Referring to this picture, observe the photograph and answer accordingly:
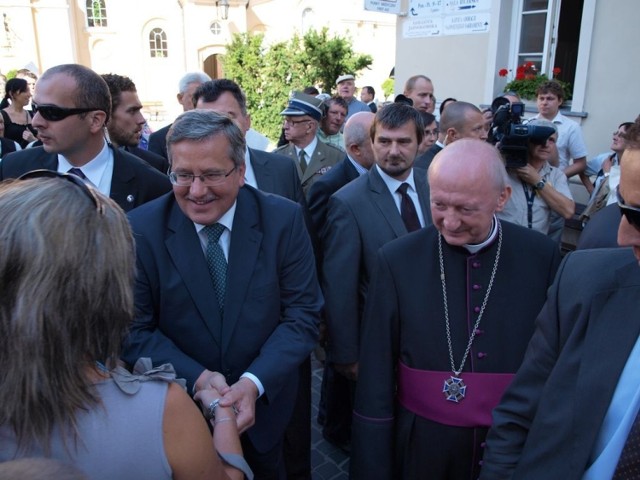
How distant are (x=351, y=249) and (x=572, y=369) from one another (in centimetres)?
162

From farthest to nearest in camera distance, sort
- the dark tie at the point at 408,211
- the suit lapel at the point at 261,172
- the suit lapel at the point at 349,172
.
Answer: the suit lapel at the point at 349,172, the suit lapel at the point at 261,172, the dark tie at the point at 408,211

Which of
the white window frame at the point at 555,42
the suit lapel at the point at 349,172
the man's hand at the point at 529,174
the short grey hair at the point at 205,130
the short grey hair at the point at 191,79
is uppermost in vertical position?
the white window frame at the point at 555,42

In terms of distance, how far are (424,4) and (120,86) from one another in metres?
6.61

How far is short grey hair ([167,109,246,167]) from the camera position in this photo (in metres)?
2.06

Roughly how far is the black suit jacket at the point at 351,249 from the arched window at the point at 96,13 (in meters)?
30.2

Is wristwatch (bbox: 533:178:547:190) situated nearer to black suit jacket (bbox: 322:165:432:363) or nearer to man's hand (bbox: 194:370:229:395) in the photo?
black suit jacket (bbox: 322:165:432:363)

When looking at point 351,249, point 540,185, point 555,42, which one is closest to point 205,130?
point 351,249

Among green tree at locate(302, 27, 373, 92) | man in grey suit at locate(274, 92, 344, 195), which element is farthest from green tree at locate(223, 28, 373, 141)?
man in grey suit at locate(274, 92, 344, 195)

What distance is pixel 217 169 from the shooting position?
210 cm

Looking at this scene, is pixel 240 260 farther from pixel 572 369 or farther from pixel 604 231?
pixel 604 231

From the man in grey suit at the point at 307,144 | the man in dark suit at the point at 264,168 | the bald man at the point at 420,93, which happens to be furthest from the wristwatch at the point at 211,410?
the bald man at the point at 420,93

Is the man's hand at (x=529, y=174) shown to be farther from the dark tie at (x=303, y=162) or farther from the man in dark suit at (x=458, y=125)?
the dark tie at (x=303, y=162)

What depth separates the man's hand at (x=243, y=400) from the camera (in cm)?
184

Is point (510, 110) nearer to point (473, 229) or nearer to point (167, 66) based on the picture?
point (473, 229)
